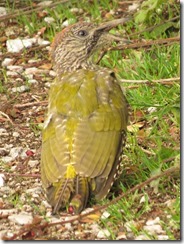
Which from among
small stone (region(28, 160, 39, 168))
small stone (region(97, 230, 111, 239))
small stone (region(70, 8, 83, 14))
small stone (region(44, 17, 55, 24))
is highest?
small stone (region(97, 230, 111, 239))

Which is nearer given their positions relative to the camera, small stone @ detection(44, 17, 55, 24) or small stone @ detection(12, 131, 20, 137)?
small stone @ detection(12, 131, 20, 137)

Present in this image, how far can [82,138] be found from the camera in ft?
21.0

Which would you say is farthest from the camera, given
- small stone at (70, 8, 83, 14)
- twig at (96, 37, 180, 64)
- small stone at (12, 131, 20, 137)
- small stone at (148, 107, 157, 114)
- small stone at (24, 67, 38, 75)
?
small stone at (70, 8, 83, 14)

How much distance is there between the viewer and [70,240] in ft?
19.9

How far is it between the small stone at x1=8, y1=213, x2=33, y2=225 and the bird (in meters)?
0.21

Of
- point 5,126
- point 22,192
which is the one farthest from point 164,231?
point 5,126

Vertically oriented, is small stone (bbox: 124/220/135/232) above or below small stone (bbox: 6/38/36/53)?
above

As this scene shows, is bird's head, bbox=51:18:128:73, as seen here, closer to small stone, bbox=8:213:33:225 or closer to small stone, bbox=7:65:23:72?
small stone, bbox=8:213:33:225

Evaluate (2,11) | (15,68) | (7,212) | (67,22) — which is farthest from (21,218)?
(2,11)

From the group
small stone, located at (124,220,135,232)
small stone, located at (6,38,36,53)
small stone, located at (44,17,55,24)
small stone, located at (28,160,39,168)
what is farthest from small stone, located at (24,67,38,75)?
small stone, located at (124,220,135,232)

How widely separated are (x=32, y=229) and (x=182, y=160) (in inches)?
45.3

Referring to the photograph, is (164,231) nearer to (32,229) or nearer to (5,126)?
(32,229)

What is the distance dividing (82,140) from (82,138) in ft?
0.06

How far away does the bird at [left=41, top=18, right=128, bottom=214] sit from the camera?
6.27m
